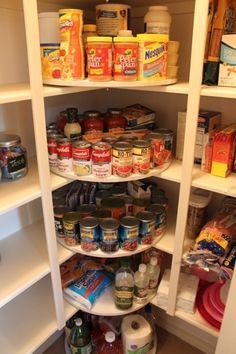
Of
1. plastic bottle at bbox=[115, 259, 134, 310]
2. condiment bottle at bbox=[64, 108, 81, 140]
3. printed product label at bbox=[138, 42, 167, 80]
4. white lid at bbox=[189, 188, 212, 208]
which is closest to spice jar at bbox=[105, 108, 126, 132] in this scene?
condiment bottle at bbox=[64, 108, 81, 140]

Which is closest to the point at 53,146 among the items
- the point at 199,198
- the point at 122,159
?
the point at 122,159

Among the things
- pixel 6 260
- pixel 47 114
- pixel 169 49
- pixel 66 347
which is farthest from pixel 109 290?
pixel 169 49

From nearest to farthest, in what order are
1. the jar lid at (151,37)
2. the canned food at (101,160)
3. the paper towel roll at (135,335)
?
the jar lid at (151,37) → the canned food at (101,160) → the paper towel roll at (135,335)

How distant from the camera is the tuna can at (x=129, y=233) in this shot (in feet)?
3.74

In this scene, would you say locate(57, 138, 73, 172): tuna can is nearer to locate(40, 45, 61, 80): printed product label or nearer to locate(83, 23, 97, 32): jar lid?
locate(40, 45, 61, 80): printed product label

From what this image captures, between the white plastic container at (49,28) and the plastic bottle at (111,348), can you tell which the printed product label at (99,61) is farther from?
the plastic bottle at (111,348)

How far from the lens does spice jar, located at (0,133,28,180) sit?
96 centimetres

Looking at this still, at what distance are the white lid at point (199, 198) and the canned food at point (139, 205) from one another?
189 millimetres

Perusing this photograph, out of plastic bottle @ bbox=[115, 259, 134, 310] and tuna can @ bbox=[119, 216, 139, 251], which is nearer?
tuna can @ bbox=[119, 216, 139, 251]

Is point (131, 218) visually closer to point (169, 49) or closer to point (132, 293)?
point (132, 293)

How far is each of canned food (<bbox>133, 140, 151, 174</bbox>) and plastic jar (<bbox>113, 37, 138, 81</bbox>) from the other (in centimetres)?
24

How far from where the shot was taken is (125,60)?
89 centimetres

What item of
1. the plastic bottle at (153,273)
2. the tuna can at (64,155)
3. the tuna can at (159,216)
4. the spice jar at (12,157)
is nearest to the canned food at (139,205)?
the tuna can at (159,216)

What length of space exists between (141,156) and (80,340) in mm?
940
